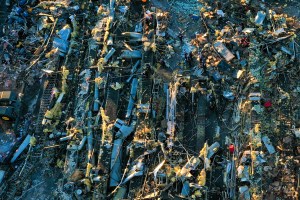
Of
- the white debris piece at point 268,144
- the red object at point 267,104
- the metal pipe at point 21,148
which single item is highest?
the red object at point 267,104

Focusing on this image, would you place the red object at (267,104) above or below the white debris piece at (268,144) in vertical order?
above

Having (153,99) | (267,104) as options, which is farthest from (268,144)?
(153,99)

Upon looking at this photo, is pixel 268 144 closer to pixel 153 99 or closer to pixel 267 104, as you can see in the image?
pixel 267 104

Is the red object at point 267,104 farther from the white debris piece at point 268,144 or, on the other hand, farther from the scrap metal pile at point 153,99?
the white debris piece at point 268,144

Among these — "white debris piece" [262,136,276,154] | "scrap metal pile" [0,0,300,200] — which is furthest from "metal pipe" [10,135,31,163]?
"white debris piece" [262,136,276,154]

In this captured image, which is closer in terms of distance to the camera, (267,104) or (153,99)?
(267,104)

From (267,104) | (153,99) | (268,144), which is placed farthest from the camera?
(153,99)

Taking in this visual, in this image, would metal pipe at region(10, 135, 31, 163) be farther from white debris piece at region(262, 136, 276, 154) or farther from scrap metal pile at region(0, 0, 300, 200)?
white debris piece at region(262, 136, 276, 154)

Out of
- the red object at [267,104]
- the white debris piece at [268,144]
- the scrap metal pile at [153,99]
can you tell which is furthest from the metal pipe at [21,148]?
the red object at [267,104]
